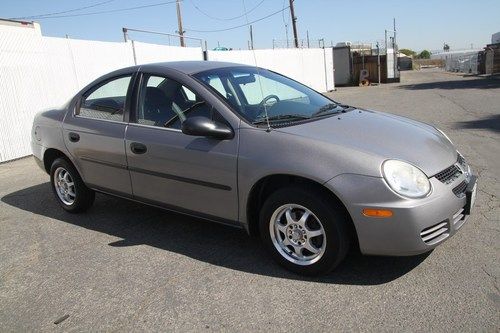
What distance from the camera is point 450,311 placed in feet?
9.25

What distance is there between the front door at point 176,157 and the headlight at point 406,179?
3.76 feet

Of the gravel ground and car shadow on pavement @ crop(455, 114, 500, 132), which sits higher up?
the gravel ground

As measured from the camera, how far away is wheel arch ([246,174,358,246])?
10.4 feet

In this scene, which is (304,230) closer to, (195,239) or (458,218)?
(458,218)

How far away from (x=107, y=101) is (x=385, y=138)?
286 centimetres

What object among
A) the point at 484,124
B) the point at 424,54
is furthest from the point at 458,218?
the point at 424,54

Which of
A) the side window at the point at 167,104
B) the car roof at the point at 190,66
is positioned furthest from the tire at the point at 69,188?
the car roof at the point at 190,66

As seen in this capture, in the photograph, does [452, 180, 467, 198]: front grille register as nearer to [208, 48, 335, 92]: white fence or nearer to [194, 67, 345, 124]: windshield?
[194, 67, 345, 124]: windshield

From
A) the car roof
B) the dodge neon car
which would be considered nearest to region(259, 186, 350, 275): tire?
the dodge neon car

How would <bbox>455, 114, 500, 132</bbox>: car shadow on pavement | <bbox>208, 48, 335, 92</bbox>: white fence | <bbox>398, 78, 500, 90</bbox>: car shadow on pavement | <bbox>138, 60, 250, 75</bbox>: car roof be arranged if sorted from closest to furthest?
<bbox>138, 60, 250, 75</bbox>: car roof < <bbox>455, 114, 500, 132</bbox>: car shadow on pavement < <bbox>208, 48, 335, 92</bbox>: white fence < <bbox>398, 78, 500, 90</bbox>: car shadow on pavement

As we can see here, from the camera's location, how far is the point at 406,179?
2992mm

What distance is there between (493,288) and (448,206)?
0.62 metres

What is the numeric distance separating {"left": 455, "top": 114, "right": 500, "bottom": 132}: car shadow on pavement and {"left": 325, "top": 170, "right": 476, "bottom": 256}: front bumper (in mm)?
7091

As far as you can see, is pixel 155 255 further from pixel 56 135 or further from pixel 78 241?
A: pixel 56 135
